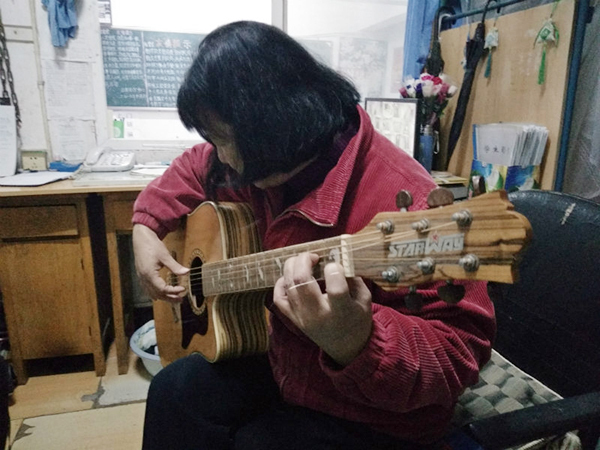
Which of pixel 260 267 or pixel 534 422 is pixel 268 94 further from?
pixel 534 422

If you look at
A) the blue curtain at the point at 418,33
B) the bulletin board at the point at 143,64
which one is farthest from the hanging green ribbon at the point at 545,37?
the bulletin board at the point at 143,64

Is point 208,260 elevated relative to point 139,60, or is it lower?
lower

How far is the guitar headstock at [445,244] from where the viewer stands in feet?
1.50

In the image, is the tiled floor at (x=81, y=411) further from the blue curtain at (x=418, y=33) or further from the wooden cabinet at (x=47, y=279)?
the blue curtain at (x=418, y=33)

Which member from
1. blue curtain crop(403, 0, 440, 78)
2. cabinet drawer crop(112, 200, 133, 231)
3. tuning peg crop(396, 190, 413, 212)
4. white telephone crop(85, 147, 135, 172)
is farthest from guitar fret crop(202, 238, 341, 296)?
blue curtain crop(403, 0, 440, 78)

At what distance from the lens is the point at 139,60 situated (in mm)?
2148

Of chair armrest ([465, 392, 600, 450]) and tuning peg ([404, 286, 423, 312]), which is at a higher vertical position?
tuning peg ([404, 286, 423, 312])

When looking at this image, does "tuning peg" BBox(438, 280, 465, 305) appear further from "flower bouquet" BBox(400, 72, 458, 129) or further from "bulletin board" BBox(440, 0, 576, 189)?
"flower bouquet" BBox(400, 72, 458, 129)

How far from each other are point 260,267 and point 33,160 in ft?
5.62

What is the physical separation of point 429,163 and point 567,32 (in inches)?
28.1

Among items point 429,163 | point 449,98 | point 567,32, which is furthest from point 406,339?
point 449,98

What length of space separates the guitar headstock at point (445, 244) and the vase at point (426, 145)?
1515mm

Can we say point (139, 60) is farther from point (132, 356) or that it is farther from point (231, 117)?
point (231, 117)

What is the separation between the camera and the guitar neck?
62 centimetres
